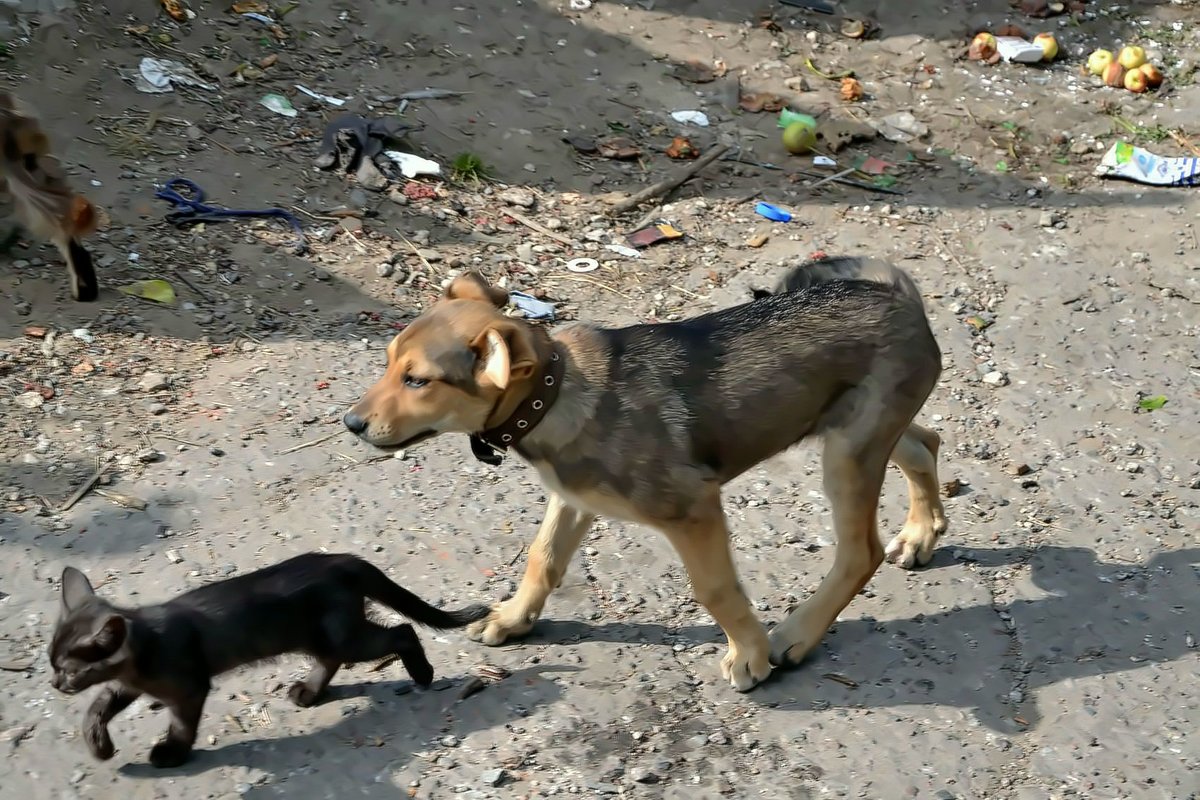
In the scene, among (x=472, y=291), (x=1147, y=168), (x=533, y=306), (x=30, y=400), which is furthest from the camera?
(x=1147, y=168)

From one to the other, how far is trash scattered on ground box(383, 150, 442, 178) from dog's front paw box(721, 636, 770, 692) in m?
5.27

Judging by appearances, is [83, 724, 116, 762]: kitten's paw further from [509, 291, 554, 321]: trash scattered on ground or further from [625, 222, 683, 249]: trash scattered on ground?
[625, 222, 683, 249]: trash scattered on ground

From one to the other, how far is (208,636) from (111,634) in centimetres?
36

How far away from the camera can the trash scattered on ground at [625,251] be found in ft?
29.6

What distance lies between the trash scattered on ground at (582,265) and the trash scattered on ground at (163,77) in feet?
10.9

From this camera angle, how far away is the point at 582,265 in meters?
8.78

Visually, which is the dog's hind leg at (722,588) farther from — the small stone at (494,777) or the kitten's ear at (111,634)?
the kitten's ear at (111,634)

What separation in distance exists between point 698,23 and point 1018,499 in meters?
7.03

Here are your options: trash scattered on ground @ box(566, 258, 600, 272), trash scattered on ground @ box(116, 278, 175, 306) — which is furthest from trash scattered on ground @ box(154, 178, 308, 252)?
trash scattered on ground @ box(566, 258, 600, 272)

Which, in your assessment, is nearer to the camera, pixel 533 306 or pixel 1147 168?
pixel 533 306

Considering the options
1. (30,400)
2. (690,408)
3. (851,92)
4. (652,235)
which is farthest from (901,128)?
(30,400)

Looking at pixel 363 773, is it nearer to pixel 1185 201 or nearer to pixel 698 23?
pixel 1185 201

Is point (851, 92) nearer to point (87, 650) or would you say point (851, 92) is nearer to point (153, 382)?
point (153, 382)

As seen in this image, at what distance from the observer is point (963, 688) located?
17.7 ft
